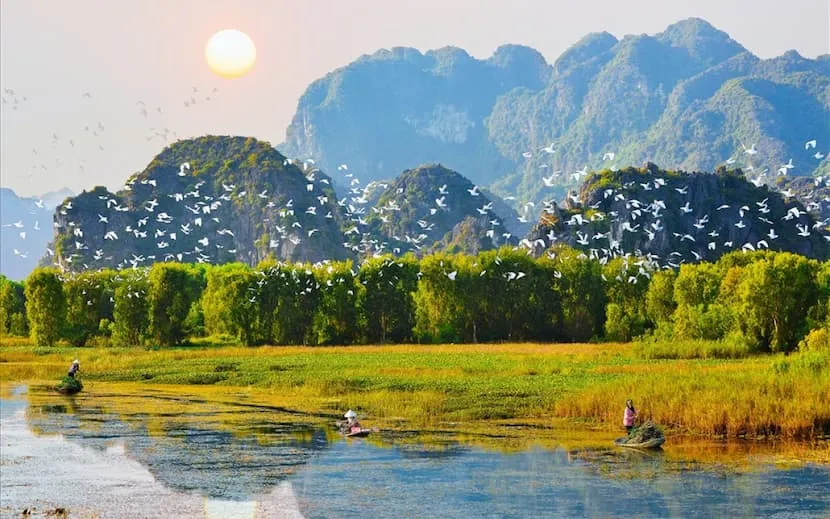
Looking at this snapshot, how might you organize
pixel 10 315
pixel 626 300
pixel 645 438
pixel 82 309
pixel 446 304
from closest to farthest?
pixel 645 438 → pixel 626 300 → pixel 446 304 → pixel 82 309 → pixel 10 315

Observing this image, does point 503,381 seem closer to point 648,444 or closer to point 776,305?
point 648,444

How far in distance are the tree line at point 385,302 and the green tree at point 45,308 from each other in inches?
7.0

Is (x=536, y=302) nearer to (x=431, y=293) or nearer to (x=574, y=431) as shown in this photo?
(x=431, y=293)

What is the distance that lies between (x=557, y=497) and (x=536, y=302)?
106834 mm

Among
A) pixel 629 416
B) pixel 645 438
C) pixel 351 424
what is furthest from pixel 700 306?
pixel 351 424

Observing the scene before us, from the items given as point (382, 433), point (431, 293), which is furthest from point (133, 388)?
point (431, 293)

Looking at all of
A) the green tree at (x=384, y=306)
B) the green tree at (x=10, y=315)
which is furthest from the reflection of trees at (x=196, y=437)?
the green tree at (x=10, y=315)

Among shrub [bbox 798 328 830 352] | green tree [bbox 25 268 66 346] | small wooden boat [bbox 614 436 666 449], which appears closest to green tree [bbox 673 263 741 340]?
shrub [bbox 798 328 830 352]

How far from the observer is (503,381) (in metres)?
68.6

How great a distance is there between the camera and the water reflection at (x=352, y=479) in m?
31.7

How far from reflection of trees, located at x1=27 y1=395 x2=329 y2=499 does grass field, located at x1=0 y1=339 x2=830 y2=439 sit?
19.7ft

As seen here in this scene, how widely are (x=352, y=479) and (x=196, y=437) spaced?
12.6m

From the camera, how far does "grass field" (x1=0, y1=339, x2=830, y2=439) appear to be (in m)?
46.3

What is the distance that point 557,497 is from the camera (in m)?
33.1
